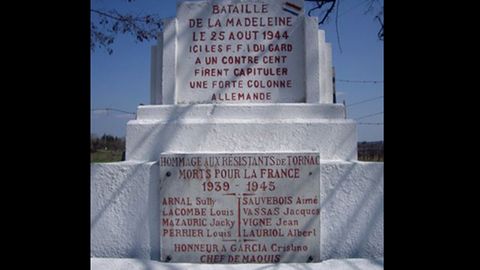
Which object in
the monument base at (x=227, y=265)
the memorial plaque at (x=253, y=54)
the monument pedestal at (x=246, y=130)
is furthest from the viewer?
the memorial plaque at (x=253, y=54)

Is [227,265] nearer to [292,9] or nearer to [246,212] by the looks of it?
[246,212]

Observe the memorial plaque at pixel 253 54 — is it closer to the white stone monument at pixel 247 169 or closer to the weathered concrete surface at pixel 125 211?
the white stone monument at pixel 247 169

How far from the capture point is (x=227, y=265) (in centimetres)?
290

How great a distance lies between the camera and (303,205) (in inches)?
116

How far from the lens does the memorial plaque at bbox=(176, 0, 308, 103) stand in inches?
129

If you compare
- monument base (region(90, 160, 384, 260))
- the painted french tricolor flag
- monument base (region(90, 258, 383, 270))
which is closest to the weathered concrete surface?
monument base (region(90, 160, 384, 260))

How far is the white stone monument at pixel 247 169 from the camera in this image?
9.68 feet

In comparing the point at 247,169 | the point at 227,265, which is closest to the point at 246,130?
the point at 247,169

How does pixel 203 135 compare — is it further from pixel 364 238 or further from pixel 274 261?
pixel 364 238

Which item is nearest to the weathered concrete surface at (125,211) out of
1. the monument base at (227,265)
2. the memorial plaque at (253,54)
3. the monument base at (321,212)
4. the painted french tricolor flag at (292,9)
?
the monument base at (321,212)

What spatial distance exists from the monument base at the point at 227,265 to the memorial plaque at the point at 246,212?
7cm

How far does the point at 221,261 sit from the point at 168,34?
1.93 m

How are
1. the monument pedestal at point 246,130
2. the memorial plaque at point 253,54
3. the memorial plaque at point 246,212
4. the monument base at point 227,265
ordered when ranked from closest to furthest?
the monument base at point 227,265
the memorial plaque at point 246,212
the monument pedestal at point 246,130
the memorial plaque at point 253,54

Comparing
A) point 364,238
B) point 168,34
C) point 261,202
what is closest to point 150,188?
point 261,202
